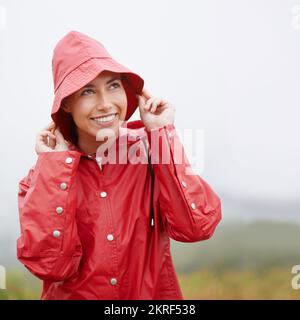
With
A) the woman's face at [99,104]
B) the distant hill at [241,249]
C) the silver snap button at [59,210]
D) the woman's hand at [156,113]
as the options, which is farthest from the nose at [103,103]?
the distant hill at [241,249]

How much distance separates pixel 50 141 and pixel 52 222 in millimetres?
241

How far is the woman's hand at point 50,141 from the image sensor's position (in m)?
1.06

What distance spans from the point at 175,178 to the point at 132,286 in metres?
0.28

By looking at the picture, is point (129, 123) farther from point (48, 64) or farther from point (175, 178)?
point (48, 64)

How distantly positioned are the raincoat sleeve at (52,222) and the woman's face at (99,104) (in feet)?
0.30

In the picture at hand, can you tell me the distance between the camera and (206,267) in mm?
1716

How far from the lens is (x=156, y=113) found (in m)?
1.09

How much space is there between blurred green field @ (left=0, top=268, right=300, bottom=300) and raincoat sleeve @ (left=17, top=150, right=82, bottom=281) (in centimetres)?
81

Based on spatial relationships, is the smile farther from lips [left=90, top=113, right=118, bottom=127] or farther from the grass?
the grass

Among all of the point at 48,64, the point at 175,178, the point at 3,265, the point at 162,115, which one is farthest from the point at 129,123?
the point at 3,265

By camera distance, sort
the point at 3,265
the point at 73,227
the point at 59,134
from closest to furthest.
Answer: the point at 73,227 → the point at 59,134 → the point at 3,265

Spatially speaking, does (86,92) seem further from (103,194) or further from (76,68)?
(103,194)

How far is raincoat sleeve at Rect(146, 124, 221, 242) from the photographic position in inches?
38.8

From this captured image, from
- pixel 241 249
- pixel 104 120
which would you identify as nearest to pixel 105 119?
pixel 104 120
